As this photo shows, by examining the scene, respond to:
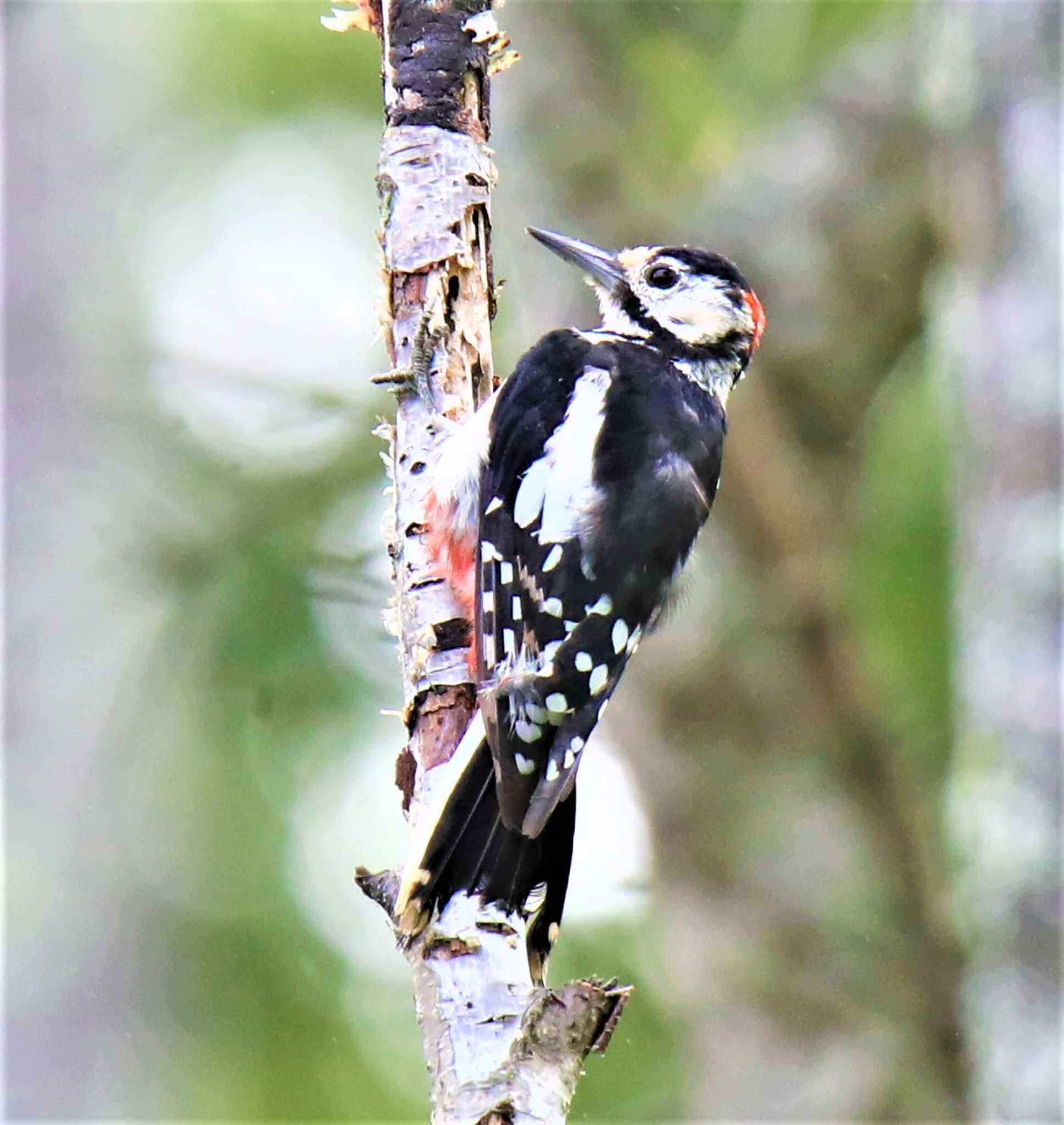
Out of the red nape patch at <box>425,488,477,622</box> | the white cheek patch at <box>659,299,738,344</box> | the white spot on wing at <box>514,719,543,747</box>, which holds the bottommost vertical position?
the white spot on wing at <box>514,719,543,747</box>

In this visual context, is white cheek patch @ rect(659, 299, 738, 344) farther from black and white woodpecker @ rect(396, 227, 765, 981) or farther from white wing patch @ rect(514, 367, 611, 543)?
white wing patch @ rect(514, 367, 611, 543)

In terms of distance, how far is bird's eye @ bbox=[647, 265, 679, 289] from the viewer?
382 centimetres

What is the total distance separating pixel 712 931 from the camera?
550 cm

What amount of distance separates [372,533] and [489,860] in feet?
5.21

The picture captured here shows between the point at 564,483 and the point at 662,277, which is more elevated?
the point at 662,277

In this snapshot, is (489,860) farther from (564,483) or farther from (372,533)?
(372,533)


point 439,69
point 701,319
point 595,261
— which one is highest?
point 595,261

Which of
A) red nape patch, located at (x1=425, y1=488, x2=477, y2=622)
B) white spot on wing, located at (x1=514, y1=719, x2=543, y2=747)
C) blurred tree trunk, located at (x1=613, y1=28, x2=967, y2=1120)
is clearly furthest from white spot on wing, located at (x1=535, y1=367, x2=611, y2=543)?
blurred tree trunk, located at (x1=613, y1=28, x2=967, y2=1120)

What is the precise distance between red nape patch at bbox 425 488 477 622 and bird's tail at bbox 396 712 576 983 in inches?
10.1

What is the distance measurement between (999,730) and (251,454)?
3177 mm

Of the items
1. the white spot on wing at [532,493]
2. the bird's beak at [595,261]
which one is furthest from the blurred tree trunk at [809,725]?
the white spot on wing at [532,493]

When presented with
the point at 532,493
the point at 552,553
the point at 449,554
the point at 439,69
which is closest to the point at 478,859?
the point at 449,554

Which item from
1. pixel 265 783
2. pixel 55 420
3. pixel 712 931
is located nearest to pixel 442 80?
pixel 55 420

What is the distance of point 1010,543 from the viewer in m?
3.64
